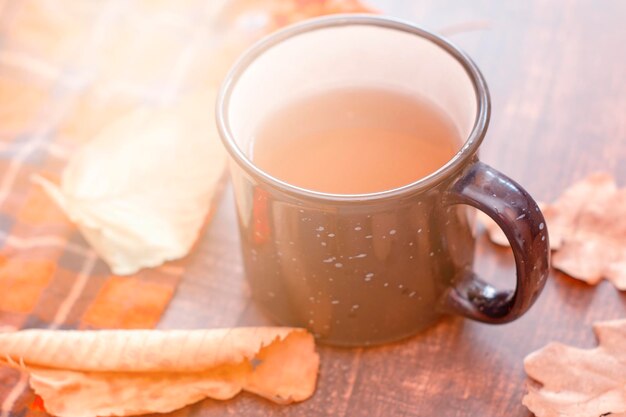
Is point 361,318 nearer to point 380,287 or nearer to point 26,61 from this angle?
point 380,287

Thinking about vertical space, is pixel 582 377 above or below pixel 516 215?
below

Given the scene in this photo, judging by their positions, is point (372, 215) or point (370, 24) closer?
point (372, 215)

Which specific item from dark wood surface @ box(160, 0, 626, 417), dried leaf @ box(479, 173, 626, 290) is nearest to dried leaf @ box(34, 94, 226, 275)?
dark wood surface @ box(160, 0, 626, 417)

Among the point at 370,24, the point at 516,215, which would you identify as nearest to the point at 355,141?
the point at 370,24

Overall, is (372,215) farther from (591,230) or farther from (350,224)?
(591,230)

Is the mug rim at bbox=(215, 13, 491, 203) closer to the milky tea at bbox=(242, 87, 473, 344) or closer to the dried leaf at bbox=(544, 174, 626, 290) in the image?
the milky tea at bbox=(242, 87, 473, 344)

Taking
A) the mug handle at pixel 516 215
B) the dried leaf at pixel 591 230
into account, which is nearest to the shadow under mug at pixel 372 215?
the mug handle at pixel 516 215
